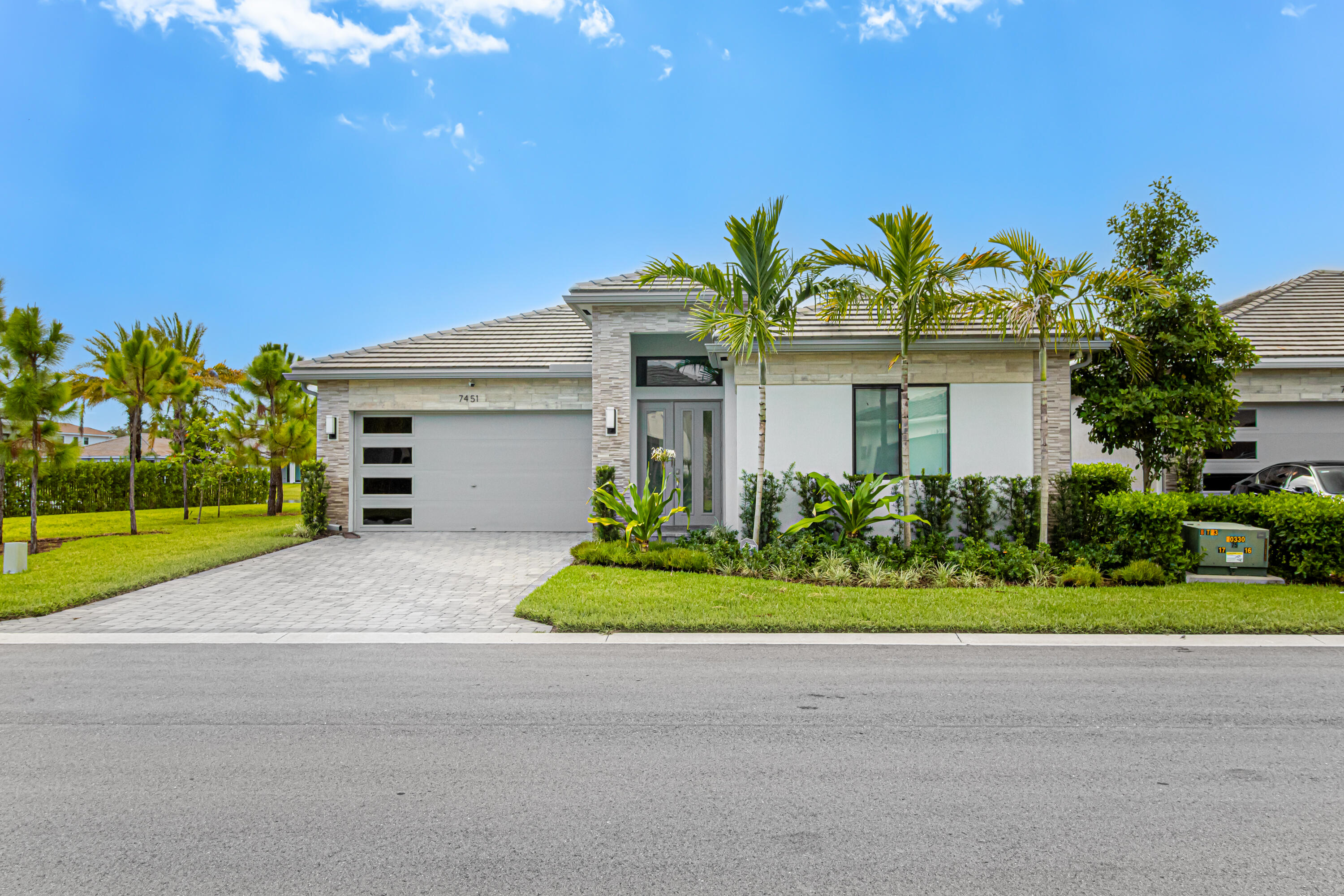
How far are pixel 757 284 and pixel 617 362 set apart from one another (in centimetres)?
362

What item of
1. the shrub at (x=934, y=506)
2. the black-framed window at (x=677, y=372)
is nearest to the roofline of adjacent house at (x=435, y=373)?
the black-framed window at (x=677, y=372)

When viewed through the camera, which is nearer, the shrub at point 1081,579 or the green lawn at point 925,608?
the green lawn at point 925,608

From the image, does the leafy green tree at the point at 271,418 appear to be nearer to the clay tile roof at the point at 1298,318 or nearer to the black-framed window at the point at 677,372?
the black-framed window at the point at 677,372

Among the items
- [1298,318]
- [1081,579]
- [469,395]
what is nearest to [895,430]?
[1081,579]

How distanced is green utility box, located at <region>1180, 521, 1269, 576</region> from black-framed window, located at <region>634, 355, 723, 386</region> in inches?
323

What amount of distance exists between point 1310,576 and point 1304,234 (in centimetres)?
1200

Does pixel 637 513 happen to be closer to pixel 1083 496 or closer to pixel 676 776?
pixel 1083 496

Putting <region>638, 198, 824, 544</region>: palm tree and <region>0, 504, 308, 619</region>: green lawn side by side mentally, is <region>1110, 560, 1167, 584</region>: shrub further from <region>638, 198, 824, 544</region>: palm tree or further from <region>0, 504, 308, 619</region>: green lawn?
<region>0, 504, 308, 619</region>: green lawn

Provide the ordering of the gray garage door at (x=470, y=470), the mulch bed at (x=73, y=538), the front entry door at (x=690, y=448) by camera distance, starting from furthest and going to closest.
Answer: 1. the gray garage door at (x=470, y=470)
2. the front entry door at (x=690, y=448)
3. the mulch bed at (x=73, y=538)

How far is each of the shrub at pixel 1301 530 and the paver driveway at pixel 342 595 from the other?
377 inches

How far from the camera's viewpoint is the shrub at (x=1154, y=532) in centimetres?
974

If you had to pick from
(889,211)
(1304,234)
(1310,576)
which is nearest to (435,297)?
(889,211)

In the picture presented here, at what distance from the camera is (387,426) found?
16.0 m

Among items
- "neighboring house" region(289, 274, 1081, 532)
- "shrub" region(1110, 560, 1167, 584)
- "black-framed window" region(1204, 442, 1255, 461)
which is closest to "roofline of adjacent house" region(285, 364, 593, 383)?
"neighboring house" region(289, 274, 1081, 532)
